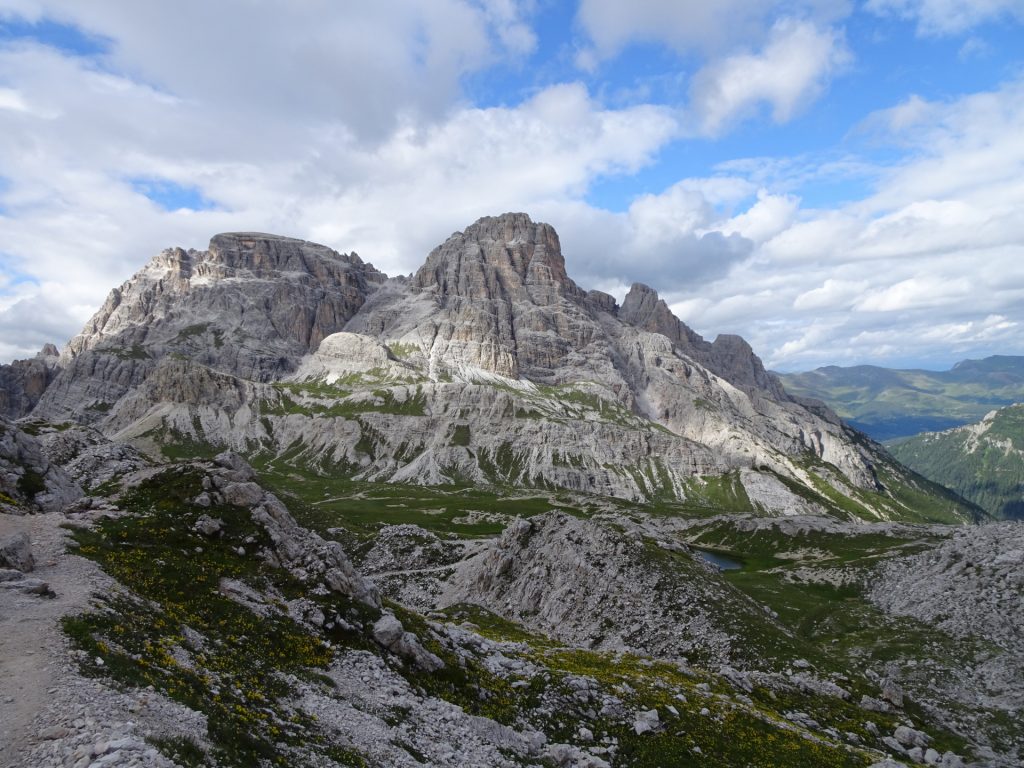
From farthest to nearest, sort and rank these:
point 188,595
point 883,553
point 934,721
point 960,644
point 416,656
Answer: point 883,553, point 960,644, point 934,721, point 416,656, point 188,595

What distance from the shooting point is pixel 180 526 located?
1476 inches

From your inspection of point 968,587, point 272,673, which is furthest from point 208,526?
point 968,587

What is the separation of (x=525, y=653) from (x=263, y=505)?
22440 millimetres

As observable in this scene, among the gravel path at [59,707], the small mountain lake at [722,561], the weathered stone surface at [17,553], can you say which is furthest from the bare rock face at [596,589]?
the small mountain lake at [722,561]

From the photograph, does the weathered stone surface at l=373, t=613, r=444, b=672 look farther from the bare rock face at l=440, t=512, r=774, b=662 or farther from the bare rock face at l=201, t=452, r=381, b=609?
the bare rock face at l=440, t=512, r=774, b=662

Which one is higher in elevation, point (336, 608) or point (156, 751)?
point (156, 751)

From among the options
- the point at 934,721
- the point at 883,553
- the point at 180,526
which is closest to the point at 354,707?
the point at 180,526

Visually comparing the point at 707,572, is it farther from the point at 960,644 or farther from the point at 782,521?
the point at 782,521

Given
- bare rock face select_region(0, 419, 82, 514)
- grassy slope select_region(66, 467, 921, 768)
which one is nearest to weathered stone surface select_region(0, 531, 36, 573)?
grassy slope select_region(66, 467, 921, 768)

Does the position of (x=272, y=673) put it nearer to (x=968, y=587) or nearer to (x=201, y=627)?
(x=201, y=627)

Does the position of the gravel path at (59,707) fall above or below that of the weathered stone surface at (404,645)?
above

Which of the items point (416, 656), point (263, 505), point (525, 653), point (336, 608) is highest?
point (263, 505)

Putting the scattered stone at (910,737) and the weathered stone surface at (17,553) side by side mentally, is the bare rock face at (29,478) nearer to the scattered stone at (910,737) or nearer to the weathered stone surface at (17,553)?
the weathered stone surface at (17,553)

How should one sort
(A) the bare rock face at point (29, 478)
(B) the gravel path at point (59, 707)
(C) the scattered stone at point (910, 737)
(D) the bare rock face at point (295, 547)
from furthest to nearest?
1. (A) the bare rock face at point (29, 478)
2. (C) the scattered stone at point (910, 737)
3. (D) the bare rock face at point (295, 547)
4. (B) the gravel path at point (59, 707)
